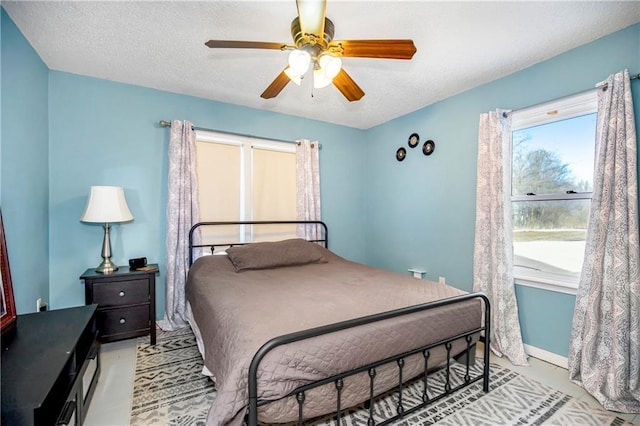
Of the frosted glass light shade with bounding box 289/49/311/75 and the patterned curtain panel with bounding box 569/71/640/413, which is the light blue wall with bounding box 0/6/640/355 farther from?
the frosted glass light shade with bounding box 289/49/311/75

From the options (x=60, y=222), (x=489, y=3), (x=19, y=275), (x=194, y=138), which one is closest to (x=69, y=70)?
(x=194, y=138)

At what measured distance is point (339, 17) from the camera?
6.36 ft

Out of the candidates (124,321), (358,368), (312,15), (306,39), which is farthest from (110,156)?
(358,368)

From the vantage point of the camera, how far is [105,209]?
8.27 feet

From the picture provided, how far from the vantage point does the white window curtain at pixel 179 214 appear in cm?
304

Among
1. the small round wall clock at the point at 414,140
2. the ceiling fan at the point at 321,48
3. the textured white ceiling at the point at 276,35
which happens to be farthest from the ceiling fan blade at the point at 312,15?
the small round wall clock at the point at 414,140

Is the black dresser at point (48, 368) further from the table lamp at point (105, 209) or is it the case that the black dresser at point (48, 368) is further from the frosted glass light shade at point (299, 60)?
the frosted glass light shade at point (299, 60)

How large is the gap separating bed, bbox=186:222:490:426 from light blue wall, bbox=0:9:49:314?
1230mm

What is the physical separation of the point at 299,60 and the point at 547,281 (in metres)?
2.67

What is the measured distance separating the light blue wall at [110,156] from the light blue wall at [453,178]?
196cm

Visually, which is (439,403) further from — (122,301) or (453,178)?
(122,301)

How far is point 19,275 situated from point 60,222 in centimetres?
78

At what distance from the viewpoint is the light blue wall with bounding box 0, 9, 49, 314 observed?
1.93 metres

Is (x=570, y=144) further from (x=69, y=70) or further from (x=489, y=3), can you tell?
(x=69, y=70)
